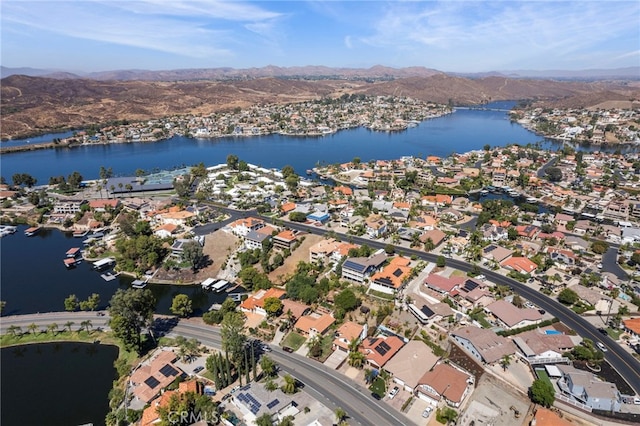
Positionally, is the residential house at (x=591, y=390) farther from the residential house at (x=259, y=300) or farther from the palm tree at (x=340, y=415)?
the residential house at (x=259, y=300)

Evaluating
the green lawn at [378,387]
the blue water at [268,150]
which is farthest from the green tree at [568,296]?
the blue water at [268,150]

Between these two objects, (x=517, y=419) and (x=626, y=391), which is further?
(x=626, y=391)

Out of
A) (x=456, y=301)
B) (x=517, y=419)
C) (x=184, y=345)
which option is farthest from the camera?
(x=456, y=301)

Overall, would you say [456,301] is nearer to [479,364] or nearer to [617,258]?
[479,364]

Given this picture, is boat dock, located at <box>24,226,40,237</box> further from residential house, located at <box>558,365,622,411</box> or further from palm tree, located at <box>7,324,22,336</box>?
residential house, located at <box>558,365,622,411</box>

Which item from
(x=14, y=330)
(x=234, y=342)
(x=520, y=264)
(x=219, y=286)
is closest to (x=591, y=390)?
(x=520, y=264)

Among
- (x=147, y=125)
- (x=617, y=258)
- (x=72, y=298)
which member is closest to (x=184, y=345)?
(x=72, y=298)

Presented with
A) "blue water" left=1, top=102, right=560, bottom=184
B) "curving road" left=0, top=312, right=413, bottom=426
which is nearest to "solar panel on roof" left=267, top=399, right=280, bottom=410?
"curving road" left=0, top=312, right=413, bottom=426
